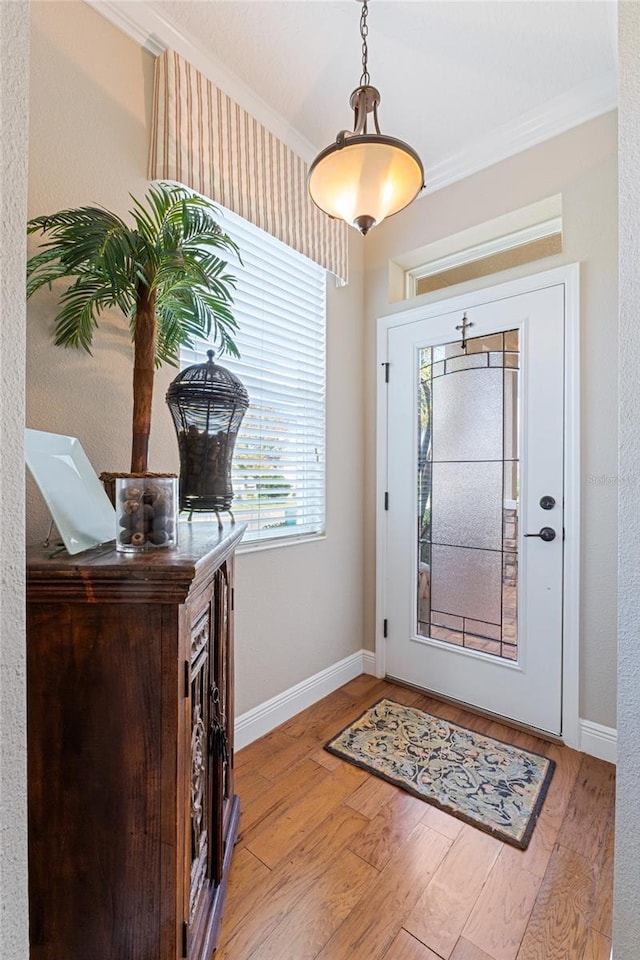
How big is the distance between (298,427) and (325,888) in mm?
1793

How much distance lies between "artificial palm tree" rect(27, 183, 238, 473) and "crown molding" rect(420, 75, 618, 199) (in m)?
1.70

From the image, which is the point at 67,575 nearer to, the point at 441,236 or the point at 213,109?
the point at 213,109

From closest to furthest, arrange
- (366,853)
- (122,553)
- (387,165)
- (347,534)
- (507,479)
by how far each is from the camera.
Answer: (122,553) → (387,165) → (366,853) → (507,479) → (347,534)

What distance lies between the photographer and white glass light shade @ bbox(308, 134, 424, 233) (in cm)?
117

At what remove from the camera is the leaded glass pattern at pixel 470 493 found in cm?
209

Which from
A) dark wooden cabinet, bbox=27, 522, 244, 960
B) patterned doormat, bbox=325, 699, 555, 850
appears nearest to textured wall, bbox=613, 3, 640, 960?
patterned doormat, bbox=325, 699, 555, 850

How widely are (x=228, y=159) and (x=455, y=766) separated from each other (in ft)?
8.96

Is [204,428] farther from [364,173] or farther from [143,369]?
[364,173]

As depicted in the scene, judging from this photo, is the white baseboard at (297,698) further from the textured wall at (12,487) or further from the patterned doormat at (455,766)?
the textured wall at (12,487)

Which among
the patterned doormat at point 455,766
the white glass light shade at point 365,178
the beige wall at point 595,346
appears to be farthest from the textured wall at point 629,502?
the beige wall at point 595,346

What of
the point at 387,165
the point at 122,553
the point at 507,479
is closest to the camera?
the point at 122,553

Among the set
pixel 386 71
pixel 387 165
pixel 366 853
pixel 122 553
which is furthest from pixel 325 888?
pixel 386 71

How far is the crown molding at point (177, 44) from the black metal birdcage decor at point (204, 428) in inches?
49.5

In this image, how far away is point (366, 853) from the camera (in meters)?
1.35
